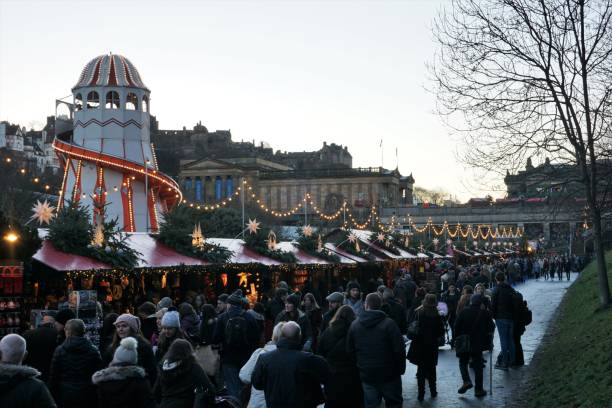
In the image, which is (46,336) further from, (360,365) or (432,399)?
(432,399)

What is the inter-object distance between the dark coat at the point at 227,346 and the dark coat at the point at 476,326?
3.65m

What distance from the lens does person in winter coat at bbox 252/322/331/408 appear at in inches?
301

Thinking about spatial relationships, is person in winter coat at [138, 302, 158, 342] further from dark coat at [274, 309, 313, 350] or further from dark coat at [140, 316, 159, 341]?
dark coat at [274, 309, 313, 350]

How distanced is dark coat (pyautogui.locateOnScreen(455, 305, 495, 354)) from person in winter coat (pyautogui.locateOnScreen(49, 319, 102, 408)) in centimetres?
711

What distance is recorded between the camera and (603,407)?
948cm

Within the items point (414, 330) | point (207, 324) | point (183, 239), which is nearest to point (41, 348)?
point (207, 324)

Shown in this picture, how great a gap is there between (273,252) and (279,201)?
366 ft

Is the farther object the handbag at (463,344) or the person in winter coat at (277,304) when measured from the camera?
the person in winter coat at (277,304)

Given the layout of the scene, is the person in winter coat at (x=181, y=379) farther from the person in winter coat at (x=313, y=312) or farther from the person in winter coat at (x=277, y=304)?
the person in winter coat at (x=277, y=304)

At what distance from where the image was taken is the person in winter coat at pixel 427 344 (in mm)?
12922

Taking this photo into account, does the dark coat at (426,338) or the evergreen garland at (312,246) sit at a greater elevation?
the evergreen garland at (312,246)

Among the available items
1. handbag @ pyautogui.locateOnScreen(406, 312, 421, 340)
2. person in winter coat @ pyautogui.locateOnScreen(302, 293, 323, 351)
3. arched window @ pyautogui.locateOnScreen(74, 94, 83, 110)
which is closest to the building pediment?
arched window @ pyautogui.locateOnScreen(74, 94, 83, 110)

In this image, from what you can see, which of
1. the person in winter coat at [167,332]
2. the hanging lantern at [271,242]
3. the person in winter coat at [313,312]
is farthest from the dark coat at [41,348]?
the hanging lantern at [271,242]

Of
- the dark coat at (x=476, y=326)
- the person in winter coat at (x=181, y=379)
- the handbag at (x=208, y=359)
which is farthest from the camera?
the dark coat at (x=476, y=326)
